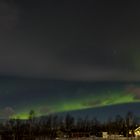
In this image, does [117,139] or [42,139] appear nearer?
[117,139]

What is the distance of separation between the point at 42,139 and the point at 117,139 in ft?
129

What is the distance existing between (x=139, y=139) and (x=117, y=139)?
8417 millimetres

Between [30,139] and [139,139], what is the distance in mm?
44781

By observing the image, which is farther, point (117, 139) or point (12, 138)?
point (12, 138)

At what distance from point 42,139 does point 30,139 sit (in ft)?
19.7

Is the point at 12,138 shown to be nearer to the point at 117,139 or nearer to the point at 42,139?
the point at 42,139

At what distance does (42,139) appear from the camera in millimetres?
177000

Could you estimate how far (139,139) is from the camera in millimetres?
151625

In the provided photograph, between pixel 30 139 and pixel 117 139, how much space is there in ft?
131

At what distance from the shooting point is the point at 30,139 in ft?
568

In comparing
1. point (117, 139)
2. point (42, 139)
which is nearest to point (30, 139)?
point (42, 139)

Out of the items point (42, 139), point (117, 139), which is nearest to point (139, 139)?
point (117, 139)

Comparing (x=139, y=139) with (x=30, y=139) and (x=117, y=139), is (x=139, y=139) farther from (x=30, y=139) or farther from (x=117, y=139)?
(x=30, y=139)

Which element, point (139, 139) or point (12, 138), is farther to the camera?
point (12, 138)
